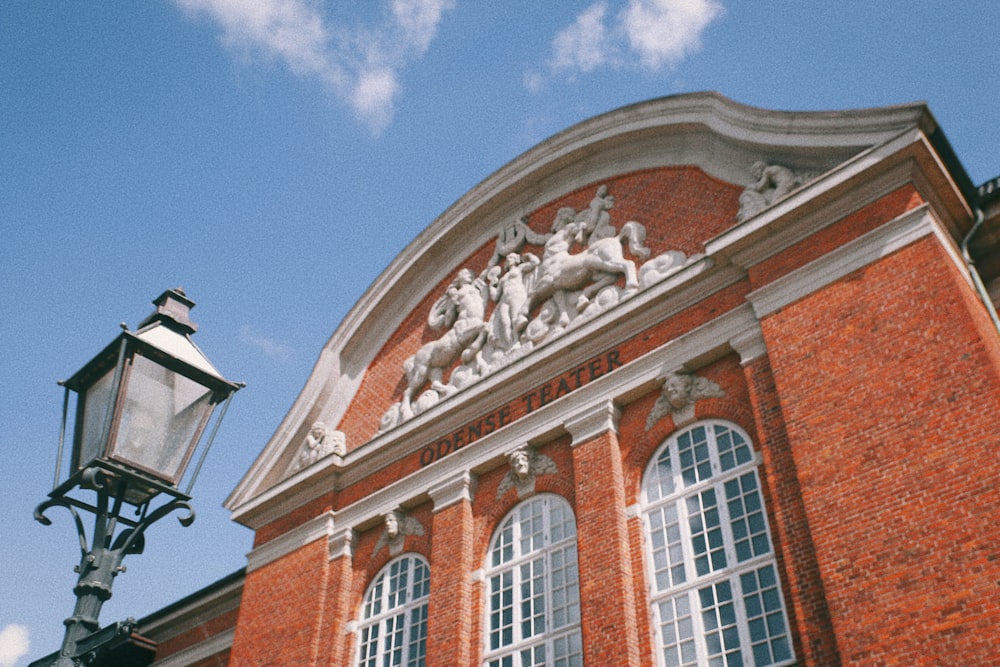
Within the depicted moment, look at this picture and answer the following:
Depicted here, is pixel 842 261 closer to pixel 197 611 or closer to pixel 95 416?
pixel 95 416

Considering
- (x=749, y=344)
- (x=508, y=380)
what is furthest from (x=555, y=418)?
(x=749, y=344)

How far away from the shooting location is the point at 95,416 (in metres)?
5.98

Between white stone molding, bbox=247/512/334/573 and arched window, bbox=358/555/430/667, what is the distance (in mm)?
1747

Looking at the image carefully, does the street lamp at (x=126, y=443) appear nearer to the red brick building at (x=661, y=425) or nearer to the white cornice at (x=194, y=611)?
the red brick building at (x=661, y=425)

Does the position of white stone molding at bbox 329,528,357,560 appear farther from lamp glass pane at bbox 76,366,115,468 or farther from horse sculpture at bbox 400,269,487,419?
lamp glass pane at bbox 76,366,115,468

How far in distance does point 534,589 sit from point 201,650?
9.96 m

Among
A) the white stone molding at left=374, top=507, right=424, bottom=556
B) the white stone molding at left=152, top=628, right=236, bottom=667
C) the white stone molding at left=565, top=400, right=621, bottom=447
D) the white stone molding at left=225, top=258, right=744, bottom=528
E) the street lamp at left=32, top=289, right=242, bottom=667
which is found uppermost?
the white stone molding at left=225, top=258, right=744, bottom=528

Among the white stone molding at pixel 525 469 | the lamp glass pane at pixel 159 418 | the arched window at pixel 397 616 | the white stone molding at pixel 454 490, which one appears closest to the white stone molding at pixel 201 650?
the arched window at pixel 397 616

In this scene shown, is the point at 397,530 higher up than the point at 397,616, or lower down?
higher up

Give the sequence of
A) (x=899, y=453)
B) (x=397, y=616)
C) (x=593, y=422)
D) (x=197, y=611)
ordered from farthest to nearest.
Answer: (x=197, y=611) → (x=397, y=616) → (x=593, y=422) → (x=899, y=453)

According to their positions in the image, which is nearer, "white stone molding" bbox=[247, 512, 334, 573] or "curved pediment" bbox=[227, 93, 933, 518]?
"curved pediment" bbox=[227, 93, 933, 518]

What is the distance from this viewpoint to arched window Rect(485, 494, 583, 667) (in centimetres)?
1266

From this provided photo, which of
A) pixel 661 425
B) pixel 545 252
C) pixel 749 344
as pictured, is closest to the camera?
pixel 749 344

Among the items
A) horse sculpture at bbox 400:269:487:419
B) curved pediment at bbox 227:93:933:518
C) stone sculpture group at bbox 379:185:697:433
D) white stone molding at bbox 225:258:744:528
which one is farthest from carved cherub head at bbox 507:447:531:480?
horse sculpture at bbox 400:269:487:419
